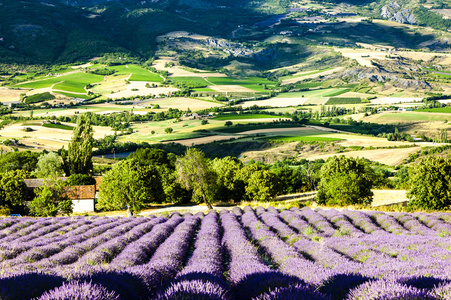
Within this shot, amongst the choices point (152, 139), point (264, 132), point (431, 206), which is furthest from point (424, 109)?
point (431, 206)

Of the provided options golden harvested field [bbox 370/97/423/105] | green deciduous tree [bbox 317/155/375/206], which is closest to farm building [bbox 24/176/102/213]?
green deciduous tree [bbox 317/155/375/206]

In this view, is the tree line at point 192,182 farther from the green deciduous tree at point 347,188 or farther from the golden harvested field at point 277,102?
the golden harvested field at point 277,102

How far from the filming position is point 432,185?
123ft

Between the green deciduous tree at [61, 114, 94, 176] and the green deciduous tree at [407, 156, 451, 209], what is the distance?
2236 inches

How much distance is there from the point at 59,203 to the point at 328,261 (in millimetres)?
43694

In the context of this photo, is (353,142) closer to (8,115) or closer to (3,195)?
(3,195)

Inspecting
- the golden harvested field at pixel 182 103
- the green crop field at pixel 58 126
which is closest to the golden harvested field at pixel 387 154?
the golden harvested field at pixel 182 103

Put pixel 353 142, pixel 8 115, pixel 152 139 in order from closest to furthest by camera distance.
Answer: pixel 353 142
pixel 152 139
pixel 8 115

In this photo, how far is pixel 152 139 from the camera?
129m

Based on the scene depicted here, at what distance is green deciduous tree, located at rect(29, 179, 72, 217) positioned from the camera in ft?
146

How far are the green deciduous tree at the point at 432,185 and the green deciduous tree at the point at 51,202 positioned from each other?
42.2m

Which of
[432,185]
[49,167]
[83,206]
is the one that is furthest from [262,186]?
[49,167]

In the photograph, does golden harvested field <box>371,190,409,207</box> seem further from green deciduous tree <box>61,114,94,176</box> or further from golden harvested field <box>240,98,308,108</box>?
golden harvested field <box>240,98,308,108</box>

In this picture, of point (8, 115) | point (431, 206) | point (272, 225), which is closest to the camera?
point (272, 225)
